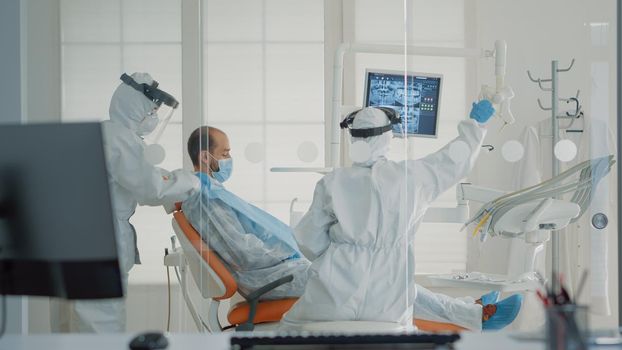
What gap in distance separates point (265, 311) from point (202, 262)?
34 centimetres

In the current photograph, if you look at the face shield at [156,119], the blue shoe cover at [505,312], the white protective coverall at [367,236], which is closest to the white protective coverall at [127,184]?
the face shield at [156,119]

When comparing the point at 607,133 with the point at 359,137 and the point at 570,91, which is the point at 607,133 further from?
the point at 359,137

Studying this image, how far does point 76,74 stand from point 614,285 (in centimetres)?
235

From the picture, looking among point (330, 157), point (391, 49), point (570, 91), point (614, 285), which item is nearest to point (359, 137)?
point (330, 157)

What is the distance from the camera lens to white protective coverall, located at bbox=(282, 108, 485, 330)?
9.05 ft

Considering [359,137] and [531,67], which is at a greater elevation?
[531,67]

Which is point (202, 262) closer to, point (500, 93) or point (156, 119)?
point (156, 119)

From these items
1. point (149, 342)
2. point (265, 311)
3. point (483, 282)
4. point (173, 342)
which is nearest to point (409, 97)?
point (483, 282)

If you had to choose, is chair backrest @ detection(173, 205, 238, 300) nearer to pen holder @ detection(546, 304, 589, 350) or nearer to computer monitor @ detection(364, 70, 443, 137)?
computer monitor @ detection(364, 70, 443, 137)

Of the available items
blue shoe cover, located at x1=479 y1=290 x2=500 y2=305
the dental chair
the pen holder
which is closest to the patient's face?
the dental chair

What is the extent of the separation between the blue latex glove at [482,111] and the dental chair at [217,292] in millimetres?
803

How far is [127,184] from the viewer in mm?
3031

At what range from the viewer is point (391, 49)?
304 centimetres

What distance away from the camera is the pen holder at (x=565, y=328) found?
3.81 ft
